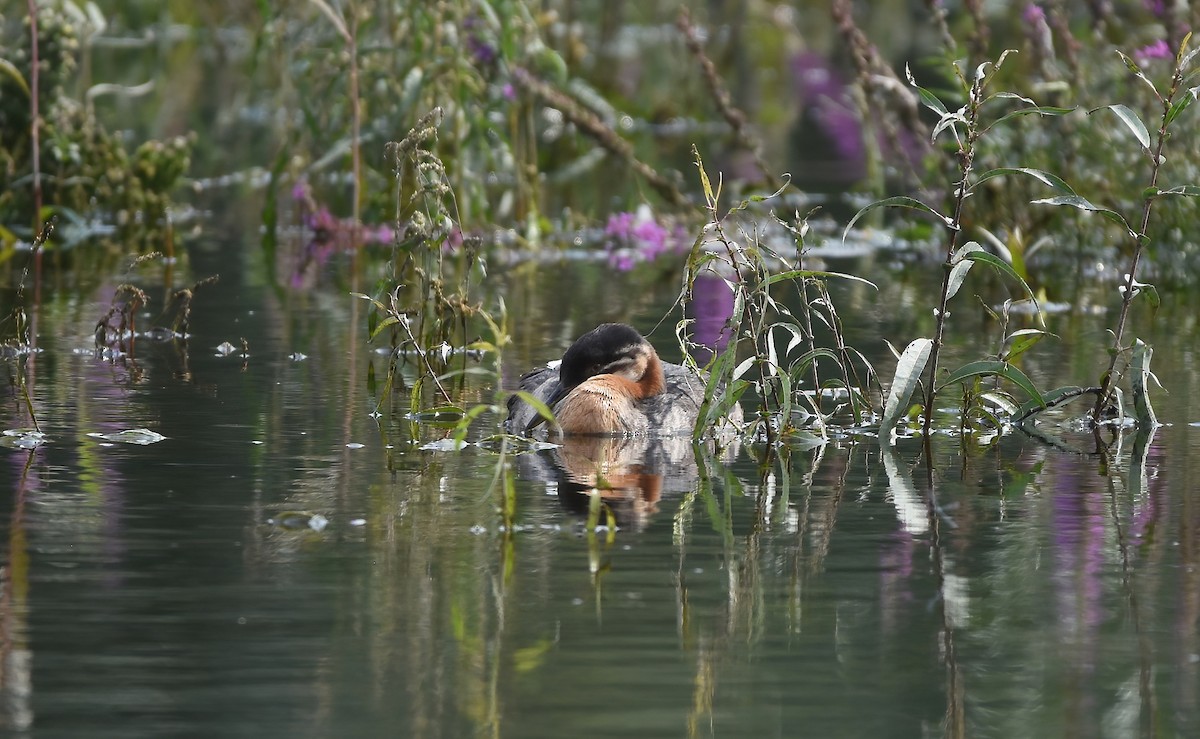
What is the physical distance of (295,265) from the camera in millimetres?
13250

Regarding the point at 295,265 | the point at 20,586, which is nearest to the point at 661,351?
the point at 295,265

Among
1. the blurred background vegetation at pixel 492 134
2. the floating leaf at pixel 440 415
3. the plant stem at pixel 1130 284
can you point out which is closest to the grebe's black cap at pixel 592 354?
the floating leaf at pixel 440 415

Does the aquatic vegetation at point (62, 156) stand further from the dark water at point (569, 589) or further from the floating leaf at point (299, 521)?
the floating leaf at point (299, 521)

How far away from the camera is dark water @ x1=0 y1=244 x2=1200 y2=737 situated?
14.5 ft

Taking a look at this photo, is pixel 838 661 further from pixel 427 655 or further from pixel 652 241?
pixel 652 241

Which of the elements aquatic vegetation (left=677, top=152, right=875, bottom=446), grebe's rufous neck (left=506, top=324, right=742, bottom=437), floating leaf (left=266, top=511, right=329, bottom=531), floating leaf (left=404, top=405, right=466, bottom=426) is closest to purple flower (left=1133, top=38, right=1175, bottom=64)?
aquatic vegetation (left=677, top=152, right=875, bottom=446)

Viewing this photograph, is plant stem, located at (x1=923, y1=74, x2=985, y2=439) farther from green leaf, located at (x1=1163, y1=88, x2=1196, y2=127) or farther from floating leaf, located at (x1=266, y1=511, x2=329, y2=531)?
floating leaf, located at (x1=266, y1=511, x2=329, y2=531)

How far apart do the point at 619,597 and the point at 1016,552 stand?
1216 mm

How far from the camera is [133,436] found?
7.47 meters

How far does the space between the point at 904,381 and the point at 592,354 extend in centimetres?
128

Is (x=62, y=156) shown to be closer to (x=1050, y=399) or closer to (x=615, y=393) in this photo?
(x=615, y=393)

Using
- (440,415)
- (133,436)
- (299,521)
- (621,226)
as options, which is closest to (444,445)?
(440,415)

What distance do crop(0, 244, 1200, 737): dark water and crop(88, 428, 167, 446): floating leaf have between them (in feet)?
0.16

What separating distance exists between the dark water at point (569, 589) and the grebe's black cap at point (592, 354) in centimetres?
61
